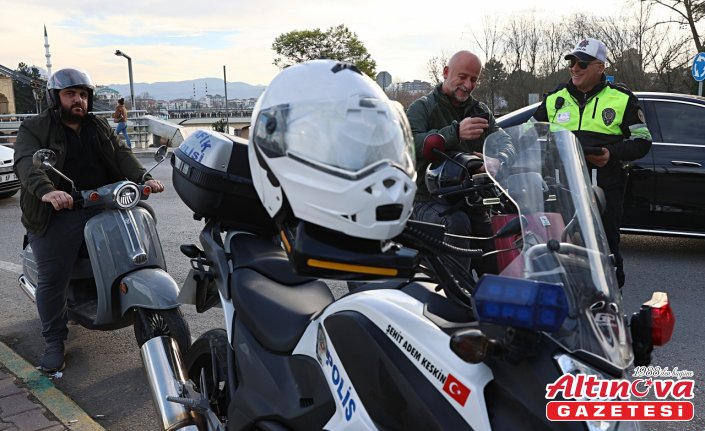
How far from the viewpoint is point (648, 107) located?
6.43m

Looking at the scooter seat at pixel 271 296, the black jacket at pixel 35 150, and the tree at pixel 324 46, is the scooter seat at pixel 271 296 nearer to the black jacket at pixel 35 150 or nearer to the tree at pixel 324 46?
the black jacket at pixel 35 150

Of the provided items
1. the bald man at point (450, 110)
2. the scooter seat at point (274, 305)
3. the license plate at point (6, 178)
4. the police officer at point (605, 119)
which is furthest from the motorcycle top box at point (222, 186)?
the license plate at point (6, 178)

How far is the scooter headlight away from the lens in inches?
146

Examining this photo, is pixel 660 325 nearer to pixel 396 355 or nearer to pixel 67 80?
pixel 396 355

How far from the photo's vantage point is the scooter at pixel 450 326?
1406 millimetres

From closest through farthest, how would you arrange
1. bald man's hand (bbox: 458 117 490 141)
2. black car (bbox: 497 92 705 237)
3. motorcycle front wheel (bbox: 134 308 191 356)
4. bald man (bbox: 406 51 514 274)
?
bald man's hand (bbox: 458 117 490 141), motorcycle front wheel (bbox: 134 308 191 356), bald man (bbox: 406 51 514 274), black car (bbox: 497 92 705 237)

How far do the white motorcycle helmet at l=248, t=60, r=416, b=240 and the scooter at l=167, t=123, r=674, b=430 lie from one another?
8 cm

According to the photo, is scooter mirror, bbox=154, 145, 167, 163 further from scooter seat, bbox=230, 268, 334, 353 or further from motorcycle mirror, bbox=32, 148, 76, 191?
scooter seat, bbox=230, 268, 334, 353

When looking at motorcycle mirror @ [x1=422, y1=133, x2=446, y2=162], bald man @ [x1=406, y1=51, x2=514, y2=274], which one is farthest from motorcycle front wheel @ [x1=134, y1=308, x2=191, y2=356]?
motorcycle mirror @ [x1=422, y1=133, x2=446, y2=162]

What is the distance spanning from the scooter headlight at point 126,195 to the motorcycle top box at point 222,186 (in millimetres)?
924

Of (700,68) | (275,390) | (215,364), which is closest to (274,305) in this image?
(275,390)

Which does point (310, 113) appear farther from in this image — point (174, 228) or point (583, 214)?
point (174, 228)

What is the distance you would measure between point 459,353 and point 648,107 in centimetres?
581

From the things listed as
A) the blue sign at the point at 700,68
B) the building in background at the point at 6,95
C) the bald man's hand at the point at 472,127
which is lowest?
the building in background at the point at 6,95
